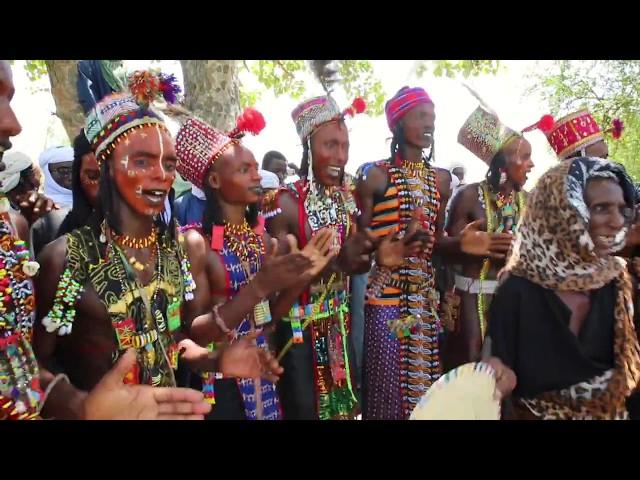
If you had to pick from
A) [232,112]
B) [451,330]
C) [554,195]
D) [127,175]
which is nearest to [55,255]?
[127,175]

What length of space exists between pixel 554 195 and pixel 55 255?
210 centimetres

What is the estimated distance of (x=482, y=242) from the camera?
424 cm

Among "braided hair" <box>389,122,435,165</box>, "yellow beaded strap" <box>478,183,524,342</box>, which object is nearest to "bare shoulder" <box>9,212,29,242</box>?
"braided hair" <box>389,122,435,165</box>

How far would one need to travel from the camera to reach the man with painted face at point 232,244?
3.03 m

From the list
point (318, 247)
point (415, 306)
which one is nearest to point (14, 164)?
point (318, 247)

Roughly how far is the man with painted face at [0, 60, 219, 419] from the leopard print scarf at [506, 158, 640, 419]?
5.04 feet

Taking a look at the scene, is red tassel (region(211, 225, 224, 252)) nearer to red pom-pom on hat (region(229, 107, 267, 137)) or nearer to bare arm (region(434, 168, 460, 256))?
red pom-pom on hat (region(229, 107, 267, 137))

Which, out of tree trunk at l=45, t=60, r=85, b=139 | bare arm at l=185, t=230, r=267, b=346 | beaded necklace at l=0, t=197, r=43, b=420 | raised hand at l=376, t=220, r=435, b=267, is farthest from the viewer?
tree trunk at l=45, t=60, r=85, b=139

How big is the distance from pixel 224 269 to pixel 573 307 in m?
1.75

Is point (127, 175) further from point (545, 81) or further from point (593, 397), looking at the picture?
point (545, 81)

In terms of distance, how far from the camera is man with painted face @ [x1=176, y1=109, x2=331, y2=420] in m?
3.03

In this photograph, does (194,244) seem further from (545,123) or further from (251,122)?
(545,123)

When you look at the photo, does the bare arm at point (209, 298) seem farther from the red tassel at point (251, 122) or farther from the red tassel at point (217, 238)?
the red tassel at point (251, 122)

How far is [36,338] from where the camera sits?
2.24 m
